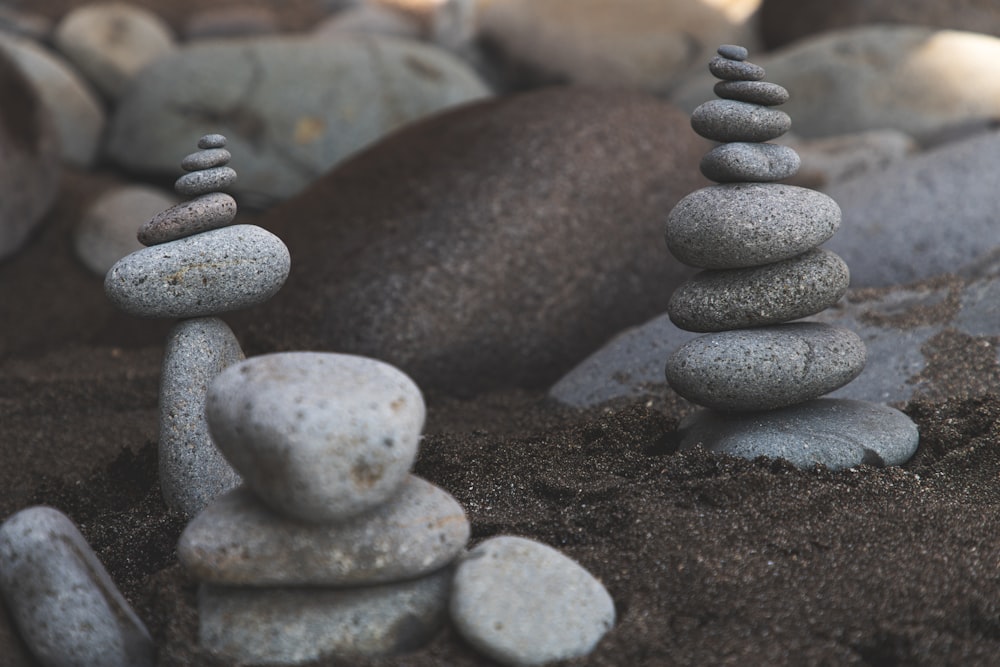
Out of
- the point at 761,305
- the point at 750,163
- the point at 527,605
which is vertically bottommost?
the point at 527,605

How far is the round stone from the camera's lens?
3.39 m

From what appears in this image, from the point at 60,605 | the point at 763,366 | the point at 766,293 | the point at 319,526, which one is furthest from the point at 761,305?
the point at 60,605

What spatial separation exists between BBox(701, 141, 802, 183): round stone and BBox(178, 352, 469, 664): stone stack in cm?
148

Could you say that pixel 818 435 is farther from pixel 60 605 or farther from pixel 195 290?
pixel 60 605

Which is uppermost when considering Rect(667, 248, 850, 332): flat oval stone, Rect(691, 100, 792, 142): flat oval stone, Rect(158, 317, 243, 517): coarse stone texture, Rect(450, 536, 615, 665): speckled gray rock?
Rect(691, 100, 792, 142): flat oval stone

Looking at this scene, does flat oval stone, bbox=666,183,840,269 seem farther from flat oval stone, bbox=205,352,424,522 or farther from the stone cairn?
flat oval stone, bbox=205,352,424,522

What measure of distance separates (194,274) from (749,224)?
1637mm

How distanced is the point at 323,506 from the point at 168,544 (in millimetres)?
952

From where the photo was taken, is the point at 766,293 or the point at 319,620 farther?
the point at 766,293

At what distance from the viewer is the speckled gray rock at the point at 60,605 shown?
2395 millimetres

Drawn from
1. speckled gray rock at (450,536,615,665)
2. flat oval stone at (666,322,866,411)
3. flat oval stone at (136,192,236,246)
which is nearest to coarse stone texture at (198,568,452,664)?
speckled gray rock at (450,536,615,665)

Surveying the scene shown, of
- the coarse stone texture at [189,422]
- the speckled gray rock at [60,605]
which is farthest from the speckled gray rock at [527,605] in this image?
the coarse stone texture at [189,422]

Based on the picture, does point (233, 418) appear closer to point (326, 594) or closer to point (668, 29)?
point (326, 594)

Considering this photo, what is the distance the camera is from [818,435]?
3.36 m
